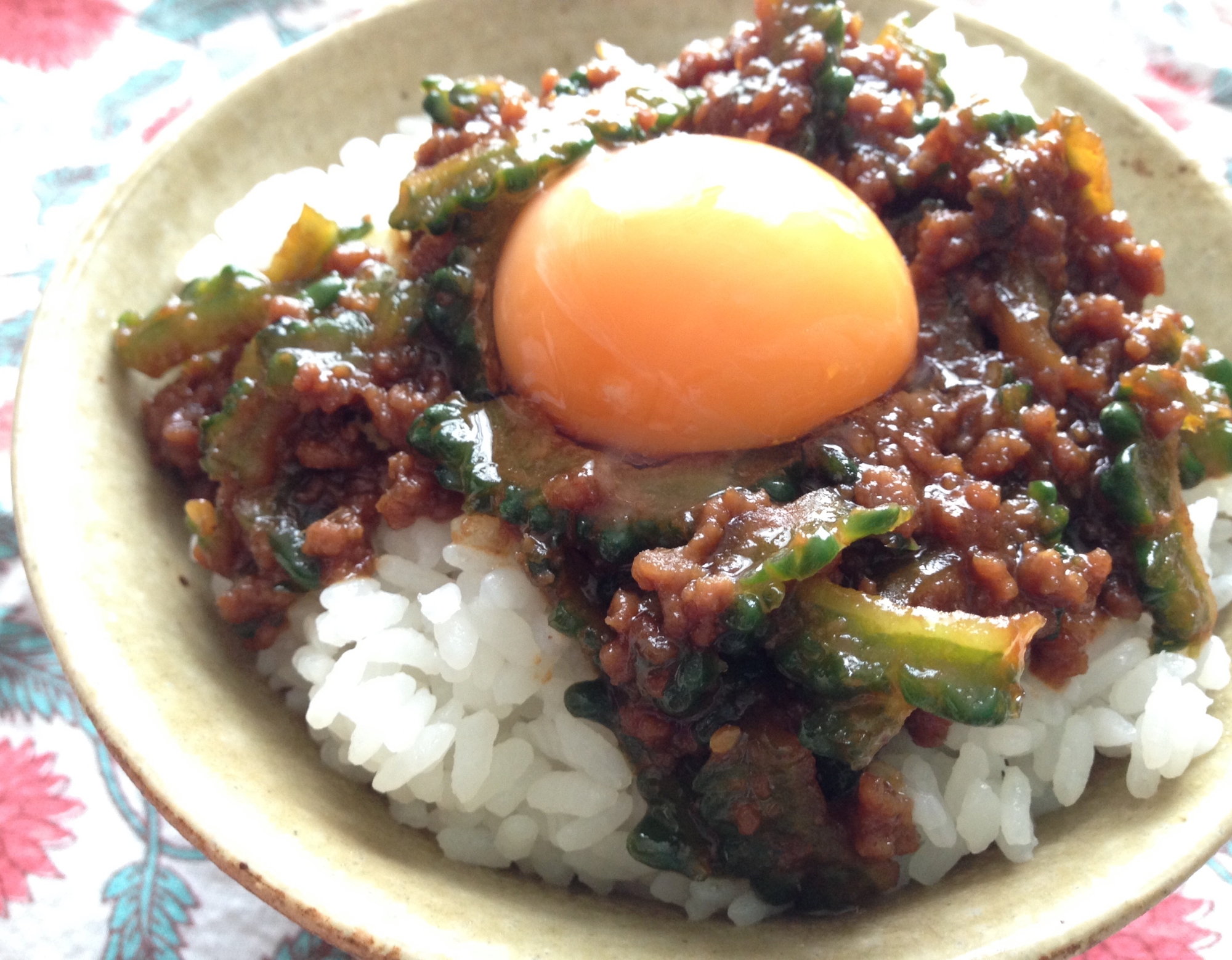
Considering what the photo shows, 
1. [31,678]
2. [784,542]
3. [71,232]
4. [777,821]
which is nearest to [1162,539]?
[784,542]

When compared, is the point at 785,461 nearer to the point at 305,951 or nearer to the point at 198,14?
the point at 305,951

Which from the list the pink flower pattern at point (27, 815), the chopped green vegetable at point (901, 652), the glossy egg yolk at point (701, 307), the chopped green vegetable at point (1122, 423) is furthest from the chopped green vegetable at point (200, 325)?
the chopped green vegetable at point (1122, 423)

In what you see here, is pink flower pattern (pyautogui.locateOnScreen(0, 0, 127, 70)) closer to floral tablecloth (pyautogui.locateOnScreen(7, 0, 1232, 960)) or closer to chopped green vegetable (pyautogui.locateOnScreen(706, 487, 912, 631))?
floral tablecloth (pyautogui.locateOnScreen(7, 0, 1232, 960))

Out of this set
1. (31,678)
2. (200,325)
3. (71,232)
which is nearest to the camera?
(200,325)

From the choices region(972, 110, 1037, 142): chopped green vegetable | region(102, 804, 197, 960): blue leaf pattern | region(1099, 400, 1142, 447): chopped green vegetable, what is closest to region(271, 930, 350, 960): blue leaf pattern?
region(102, 804, 197, 960): blue leaf pattern

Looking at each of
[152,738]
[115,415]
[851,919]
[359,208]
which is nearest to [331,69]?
[359,208]
